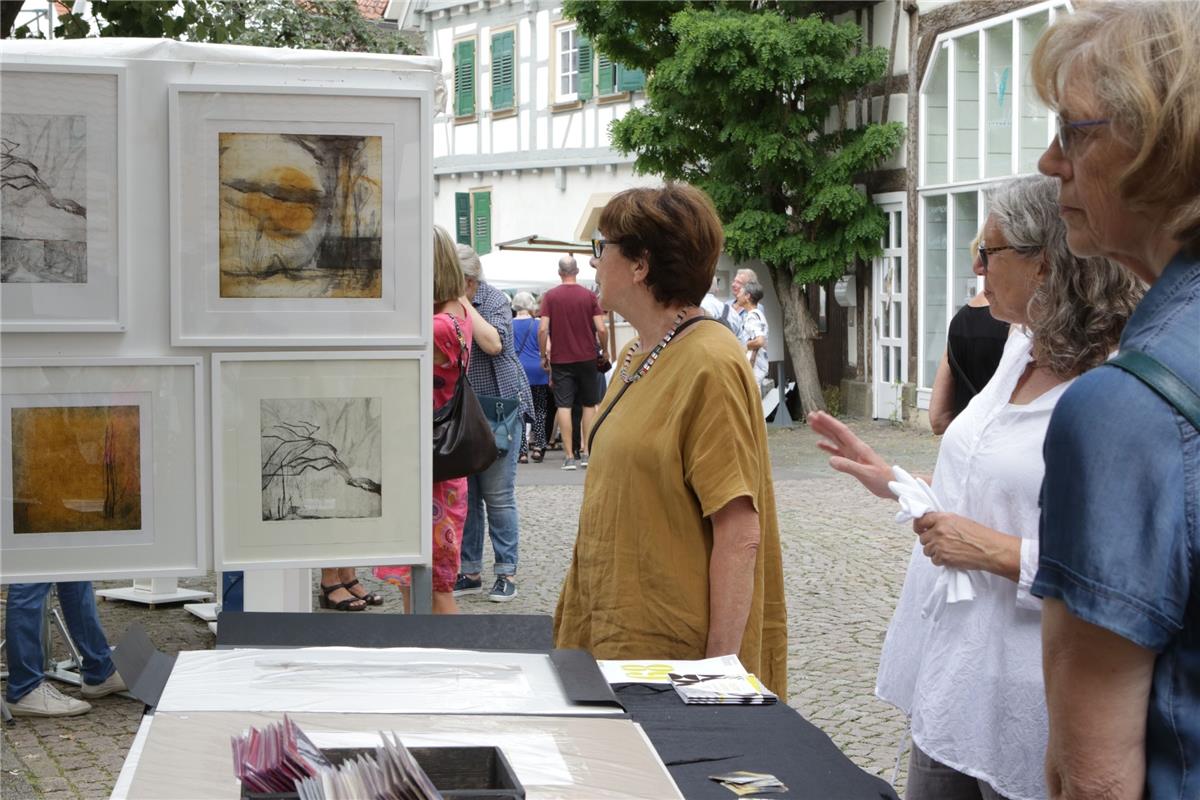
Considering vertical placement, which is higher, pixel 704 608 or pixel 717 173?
pixel 717 173

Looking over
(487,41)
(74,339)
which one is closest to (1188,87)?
(74,339)

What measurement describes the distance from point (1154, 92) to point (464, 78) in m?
28.4

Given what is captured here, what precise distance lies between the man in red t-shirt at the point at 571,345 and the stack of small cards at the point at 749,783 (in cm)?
1064

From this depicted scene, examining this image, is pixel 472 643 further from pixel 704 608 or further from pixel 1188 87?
pixel 1188 87

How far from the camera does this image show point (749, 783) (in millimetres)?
1804

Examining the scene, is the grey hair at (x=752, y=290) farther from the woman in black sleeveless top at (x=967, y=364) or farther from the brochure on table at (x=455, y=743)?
the brochure on table at (x=455, y=743)

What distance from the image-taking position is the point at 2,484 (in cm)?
427

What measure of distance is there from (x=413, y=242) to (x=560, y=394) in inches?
340

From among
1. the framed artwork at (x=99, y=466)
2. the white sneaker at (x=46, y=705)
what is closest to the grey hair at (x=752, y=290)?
the white sneaker at (x=46, y=705)

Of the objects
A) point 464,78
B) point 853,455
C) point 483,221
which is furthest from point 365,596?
point 464,78

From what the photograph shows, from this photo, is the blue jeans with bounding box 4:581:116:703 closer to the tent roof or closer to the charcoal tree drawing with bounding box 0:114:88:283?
the charcoal tree drawing with bounding box 0:114:88:283

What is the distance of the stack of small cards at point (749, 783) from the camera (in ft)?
5.84

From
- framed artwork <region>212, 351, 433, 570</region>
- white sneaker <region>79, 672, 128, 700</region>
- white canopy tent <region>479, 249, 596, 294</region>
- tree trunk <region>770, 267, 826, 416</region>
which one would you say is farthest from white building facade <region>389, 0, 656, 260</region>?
framed artwork <region>212, 351, 433, 570</region>

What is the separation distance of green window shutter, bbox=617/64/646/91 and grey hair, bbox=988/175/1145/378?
70.2ft
